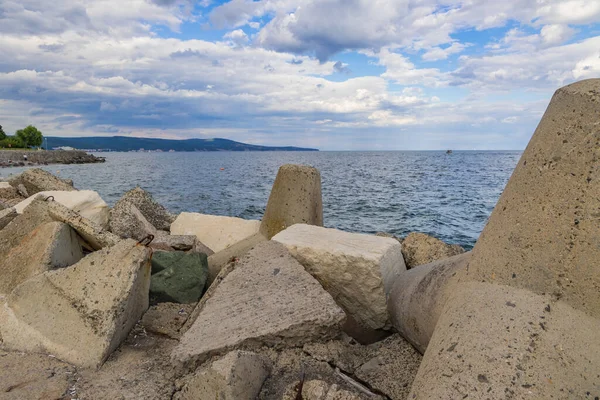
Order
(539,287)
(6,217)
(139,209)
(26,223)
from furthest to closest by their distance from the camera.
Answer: (139,209) → (6,217) → (26,223) → (539,287)

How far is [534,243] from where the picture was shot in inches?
102

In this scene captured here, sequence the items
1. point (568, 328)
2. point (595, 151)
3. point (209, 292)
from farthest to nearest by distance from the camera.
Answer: point (209, 292) → point (595, 151) → point (568, 328)

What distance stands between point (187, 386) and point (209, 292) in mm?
1277

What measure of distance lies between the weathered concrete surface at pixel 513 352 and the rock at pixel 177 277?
274 centimetres

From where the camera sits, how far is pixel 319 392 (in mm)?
2670

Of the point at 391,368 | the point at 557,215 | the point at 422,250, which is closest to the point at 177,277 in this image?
the point at 391,368

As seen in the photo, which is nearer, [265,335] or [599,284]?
[599,284]

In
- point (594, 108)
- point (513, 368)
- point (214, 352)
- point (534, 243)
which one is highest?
point (594, 108)

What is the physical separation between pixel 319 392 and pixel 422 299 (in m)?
1.06

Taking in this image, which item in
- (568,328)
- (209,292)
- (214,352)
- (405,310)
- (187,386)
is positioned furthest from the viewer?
(209,292)

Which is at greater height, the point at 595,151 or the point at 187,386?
the point at 595,151

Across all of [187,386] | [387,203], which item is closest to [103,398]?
[187,386]

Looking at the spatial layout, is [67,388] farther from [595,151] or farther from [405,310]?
[595,151]

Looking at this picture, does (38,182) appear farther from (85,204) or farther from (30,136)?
(30,136)
